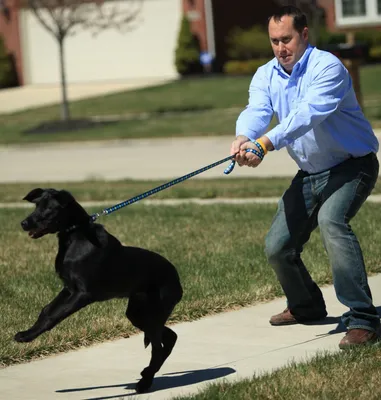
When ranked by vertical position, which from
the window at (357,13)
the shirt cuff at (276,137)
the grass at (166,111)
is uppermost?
the shirt cuff at (276,137)

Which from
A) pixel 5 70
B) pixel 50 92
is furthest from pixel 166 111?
pixel 5 70

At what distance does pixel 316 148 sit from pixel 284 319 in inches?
46.6

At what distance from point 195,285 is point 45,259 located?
1883 millimetres

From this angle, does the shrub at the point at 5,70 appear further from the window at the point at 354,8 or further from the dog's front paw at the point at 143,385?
the dog's front paw at the point at 143,385

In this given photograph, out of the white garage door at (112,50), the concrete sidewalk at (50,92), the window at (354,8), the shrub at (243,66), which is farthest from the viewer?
the white garage door at (112,50)

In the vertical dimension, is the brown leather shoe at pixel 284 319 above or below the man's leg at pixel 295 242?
below

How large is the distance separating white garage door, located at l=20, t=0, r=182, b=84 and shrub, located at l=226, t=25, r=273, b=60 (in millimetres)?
2111

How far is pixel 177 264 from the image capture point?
26.8 ft

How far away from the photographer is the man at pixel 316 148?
5.68 meters

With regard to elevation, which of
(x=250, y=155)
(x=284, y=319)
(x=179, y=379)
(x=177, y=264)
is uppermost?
(x=250, y=155)

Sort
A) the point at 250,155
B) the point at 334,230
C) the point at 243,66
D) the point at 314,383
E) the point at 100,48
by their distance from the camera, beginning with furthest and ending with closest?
the point at 100,48 → the point at 243,66 → the point at 334,230 → the point at 250,155 → the point at 314,383

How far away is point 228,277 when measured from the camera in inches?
299

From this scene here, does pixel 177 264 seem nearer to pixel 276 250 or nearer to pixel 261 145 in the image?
pixel 276 250

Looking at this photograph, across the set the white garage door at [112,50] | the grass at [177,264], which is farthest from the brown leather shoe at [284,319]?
the white garage door at [112,50]
